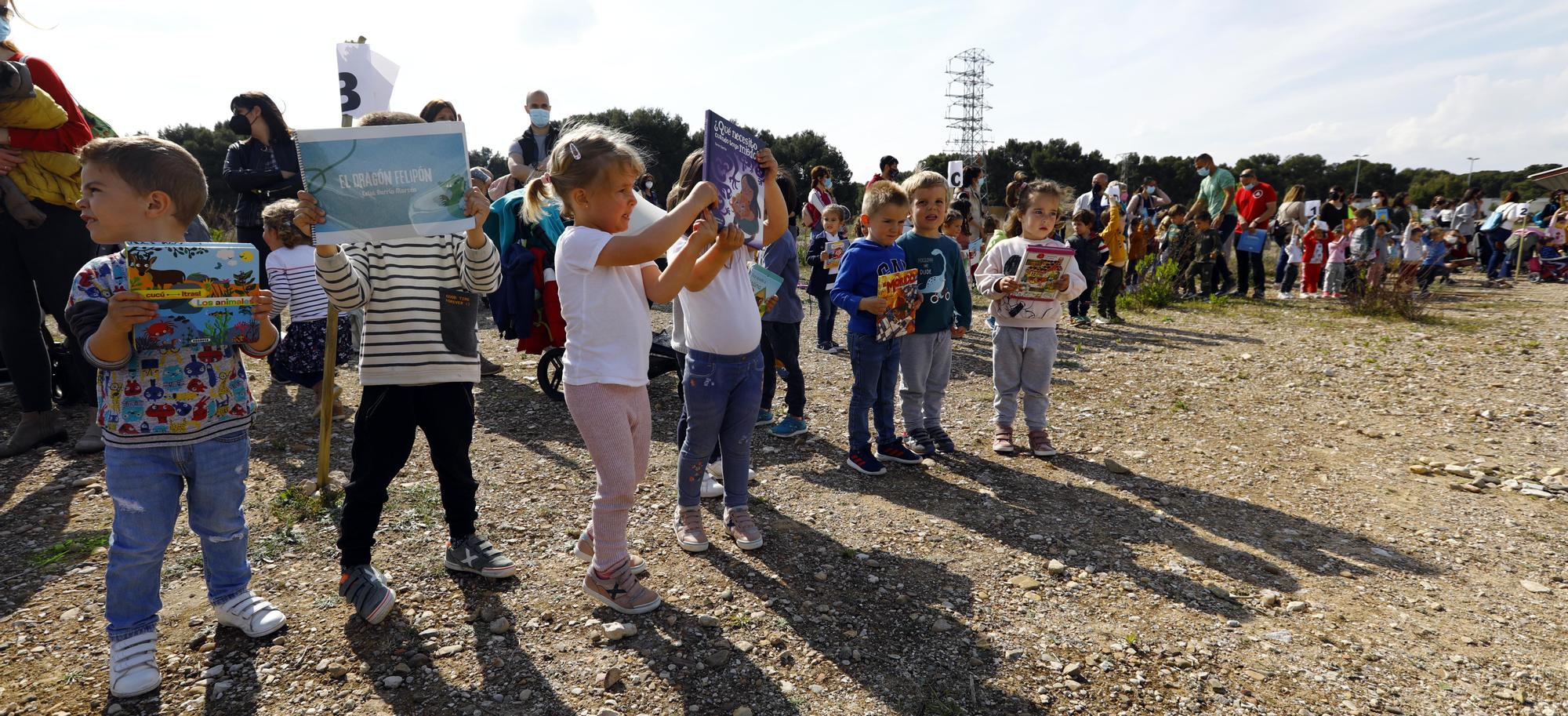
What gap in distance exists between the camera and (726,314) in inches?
133

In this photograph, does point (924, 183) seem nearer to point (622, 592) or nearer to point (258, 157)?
point (622, 592)

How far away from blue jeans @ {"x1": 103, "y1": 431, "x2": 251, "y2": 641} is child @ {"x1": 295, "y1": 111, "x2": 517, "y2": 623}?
1.32ft

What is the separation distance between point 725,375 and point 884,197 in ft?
5.71

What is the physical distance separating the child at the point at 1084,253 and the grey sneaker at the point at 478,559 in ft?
23.2

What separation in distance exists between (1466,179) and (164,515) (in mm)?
60501

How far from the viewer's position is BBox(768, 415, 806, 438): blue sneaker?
567 cm

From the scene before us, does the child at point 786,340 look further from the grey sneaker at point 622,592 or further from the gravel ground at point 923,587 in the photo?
the grey sneaker at point 622,592

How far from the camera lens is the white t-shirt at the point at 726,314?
3.38 meters

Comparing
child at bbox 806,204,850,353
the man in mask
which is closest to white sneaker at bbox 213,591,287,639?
child at bbox 806,204,850,353

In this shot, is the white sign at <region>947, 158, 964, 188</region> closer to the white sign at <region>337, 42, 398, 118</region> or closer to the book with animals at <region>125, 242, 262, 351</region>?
the white sign at <region>337, 42, 398, 118</region>

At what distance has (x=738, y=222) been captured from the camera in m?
3.11

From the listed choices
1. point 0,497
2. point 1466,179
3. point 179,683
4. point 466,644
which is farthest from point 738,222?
point 1466,179

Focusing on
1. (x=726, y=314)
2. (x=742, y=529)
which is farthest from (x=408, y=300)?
(x=742, y=529)

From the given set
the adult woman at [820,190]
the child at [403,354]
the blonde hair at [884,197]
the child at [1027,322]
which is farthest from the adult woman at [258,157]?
the adult woman at [820,190]
